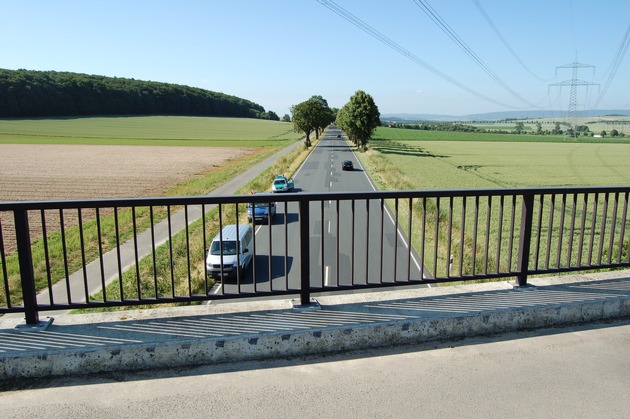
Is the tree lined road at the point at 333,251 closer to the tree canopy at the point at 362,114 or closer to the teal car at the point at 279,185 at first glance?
the teal car at the point at 279,185

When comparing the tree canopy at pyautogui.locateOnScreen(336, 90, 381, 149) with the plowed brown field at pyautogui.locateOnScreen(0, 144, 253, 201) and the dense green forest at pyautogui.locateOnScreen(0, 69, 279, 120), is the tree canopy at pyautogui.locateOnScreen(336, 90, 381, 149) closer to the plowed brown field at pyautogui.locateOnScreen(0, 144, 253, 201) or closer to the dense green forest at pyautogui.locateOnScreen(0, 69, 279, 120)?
the plowed brown field at pyautogui.locateOnScreen(0, 144, 253, 201)

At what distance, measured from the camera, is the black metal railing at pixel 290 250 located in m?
4.00

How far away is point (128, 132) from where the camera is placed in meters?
125

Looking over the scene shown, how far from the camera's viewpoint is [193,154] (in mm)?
81875

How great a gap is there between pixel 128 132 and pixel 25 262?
13098 cm

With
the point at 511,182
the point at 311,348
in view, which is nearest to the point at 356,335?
the point at 311,348

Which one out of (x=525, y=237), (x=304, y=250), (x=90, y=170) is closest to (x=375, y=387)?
(x=304, y=250)

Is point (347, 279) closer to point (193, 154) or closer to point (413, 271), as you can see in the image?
point (413, 271)

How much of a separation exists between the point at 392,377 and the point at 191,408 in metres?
1.42

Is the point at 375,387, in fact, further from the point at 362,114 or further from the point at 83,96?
the point at 83,96

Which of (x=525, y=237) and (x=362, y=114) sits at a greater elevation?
(x=362, y=114)

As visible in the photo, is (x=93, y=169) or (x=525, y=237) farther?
(x=93, y=169)

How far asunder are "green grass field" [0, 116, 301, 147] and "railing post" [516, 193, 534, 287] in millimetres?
103686

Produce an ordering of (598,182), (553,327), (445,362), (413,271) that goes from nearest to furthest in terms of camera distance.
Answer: (445,362) < (553,327) < (413,271) < (598,182)
